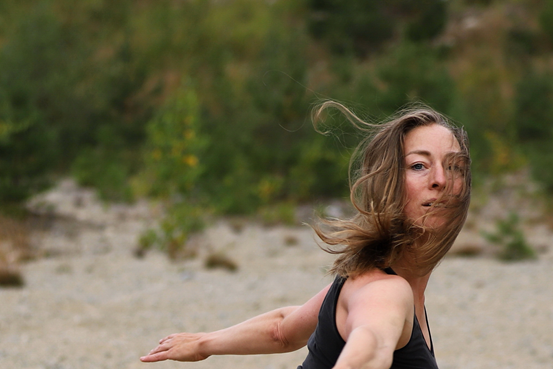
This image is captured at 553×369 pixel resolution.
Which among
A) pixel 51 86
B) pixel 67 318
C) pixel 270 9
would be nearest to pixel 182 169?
pixel 67 318

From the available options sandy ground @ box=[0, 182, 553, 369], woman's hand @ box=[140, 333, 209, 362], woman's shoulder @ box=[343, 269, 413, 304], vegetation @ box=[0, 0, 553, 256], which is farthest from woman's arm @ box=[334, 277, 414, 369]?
vegetation @ box=[0, 0, 553, 256]

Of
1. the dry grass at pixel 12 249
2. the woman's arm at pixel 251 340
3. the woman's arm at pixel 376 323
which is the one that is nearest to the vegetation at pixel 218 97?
the dry grass at pixel 12 249

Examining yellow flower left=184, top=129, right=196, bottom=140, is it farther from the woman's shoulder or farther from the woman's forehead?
the woman's shoulder

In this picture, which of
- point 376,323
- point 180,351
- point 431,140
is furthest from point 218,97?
point 376,323

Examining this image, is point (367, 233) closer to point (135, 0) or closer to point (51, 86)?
point (51, 86)

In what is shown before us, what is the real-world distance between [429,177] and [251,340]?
632 mm

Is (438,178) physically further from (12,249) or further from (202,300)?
(12,249)

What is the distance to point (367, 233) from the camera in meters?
1.40

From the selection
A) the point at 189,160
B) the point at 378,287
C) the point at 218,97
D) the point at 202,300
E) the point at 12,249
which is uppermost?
the point at 218,97

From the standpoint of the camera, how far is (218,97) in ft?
54.3

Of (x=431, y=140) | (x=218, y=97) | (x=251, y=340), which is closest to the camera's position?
(x=431, y=140)

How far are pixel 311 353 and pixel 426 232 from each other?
35cm

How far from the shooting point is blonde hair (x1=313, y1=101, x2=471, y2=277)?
139cm

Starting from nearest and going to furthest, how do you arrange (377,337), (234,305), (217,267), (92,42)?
(377,337) < (234,305) < (217,267) < (92,42)
